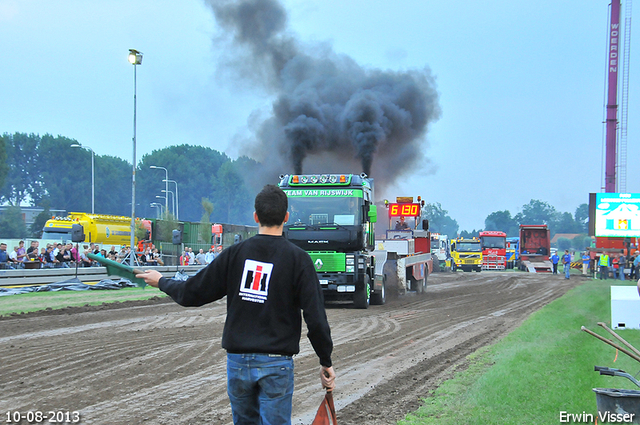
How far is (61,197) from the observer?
9631 cm

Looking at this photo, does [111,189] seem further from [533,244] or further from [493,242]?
[533,244]

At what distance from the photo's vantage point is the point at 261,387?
11.9 feet

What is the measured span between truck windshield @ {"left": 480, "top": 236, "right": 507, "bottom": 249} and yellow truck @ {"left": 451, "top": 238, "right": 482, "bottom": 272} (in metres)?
2.92

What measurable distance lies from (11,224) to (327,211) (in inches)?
2706

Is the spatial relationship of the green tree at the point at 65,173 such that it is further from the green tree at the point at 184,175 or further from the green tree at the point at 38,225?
the green tree at the point at 38,225

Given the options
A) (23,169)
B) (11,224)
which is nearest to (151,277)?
(11,224)

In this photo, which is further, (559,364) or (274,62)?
(274,62)

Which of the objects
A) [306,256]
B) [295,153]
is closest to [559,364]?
[306,256]

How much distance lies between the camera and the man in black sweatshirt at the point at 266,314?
3607mm

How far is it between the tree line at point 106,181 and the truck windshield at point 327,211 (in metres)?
47.2

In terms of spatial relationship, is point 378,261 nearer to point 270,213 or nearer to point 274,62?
point 270,213

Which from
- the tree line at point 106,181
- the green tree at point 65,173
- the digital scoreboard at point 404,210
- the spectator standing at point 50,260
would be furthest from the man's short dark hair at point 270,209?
the green tree at point 65,173

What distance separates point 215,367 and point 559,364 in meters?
4.81

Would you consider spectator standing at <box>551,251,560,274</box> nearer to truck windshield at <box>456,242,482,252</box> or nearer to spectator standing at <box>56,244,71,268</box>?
truck windshield at <box>456,242,482,252</box>
